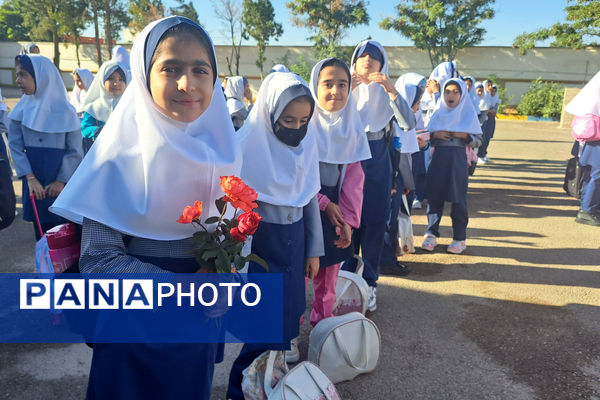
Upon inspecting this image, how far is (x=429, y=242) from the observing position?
4.98 meters

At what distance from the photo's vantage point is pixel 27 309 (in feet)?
11.0

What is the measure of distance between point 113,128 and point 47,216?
2.63m

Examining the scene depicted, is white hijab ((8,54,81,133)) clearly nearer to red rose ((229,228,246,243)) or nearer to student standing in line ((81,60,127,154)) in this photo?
student standing in line ((81,60,127,154))

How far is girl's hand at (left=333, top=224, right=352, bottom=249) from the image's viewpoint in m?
2.74

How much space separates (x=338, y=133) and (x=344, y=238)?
0.67 metres

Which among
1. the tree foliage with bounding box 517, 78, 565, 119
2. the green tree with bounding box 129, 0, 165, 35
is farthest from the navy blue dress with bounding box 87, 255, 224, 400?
the green tree with bounding box 129, 0, 165, 35

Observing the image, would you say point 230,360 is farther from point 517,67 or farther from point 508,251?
point 517,67

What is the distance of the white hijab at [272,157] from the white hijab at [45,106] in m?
2.07

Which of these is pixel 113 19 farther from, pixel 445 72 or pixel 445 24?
pixel 445 72

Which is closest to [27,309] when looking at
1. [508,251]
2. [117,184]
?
[117,184]

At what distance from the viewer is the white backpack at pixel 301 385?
2.11 meters

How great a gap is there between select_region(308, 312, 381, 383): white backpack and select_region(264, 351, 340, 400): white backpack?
340 millimetres

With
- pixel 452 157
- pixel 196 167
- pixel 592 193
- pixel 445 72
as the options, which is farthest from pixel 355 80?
pixel 445 72

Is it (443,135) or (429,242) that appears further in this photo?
(429,242)
